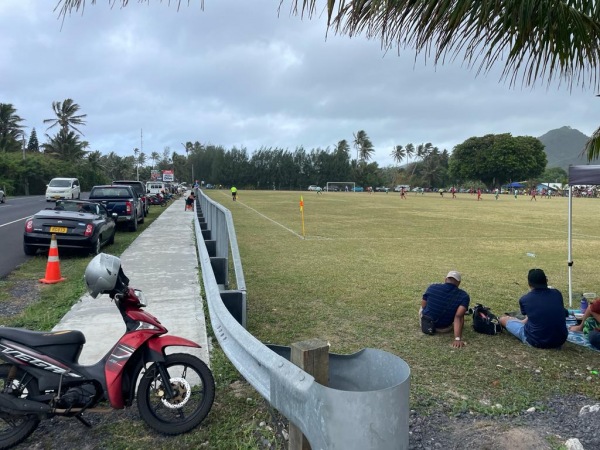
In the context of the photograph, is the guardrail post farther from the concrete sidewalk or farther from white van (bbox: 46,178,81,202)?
white van (bbox: 46,178,81,202)

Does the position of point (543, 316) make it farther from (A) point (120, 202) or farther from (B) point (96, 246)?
(A) point (120, 202)

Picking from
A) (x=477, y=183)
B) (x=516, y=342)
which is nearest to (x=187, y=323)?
(x=516, y=342)

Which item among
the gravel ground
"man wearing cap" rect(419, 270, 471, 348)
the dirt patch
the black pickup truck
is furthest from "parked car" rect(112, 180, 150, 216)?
the gravel ground

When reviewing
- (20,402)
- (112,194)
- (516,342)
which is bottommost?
(516,342)

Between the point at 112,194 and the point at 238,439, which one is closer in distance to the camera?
the point at 238,439

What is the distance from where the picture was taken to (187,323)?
5.97 metres

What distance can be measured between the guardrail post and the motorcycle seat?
6.29 feet

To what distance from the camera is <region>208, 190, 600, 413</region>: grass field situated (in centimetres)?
457

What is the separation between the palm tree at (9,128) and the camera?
210 ft

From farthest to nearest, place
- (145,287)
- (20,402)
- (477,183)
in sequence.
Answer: (477,183)
(145,287)
(20,402)

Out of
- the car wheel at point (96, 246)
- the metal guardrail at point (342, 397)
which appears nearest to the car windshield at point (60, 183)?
the car wheel at point (96, 246)

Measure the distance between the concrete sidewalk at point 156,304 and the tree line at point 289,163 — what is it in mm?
60324

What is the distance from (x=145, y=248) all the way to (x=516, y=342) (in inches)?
360

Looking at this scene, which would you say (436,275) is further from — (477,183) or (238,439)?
(477,183)
